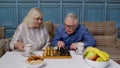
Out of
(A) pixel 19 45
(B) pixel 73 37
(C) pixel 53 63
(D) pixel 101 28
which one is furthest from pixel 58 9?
(C) pixel 53 63

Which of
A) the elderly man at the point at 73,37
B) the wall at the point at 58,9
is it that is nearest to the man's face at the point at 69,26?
the elderly man at the point at 73,37

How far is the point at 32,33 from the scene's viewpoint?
3279 mm

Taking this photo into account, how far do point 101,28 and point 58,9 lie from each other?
1206 mm

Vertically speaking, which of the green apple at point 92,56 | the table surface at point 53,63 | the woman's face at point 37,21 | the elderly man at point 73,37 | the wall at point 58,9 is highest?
the wall at point 58,9

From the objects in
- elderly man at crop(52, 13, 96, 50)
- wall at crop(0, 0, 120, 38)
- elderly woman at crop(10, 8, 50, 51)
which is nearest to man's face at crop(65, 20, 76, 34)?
elderly man at crop(52, 13, 96, 50)

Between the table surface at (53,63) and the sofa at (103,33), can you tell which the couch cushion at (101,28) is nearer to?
the sofa at (103,33)

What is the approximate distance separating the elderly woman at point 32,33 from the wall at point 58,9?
1.57 meters

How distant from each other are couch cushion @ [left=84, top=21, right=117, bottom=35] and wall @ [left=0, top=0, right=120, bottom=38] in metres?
0.93

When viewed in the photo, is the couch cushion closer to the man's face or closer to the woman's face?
the man's face

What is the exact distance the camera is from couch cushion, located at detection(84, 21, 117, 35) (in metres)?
3.96

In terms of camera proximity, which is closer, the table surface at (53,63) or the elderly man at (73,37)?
the table surface at (53,63)

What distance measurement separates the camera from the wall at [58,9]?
484 centimetres

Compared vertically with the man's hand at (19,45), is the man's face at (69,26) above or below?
above

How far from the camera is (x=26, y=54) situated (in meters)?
2.54
